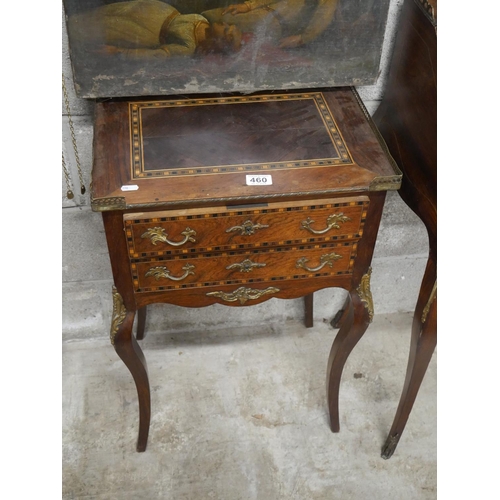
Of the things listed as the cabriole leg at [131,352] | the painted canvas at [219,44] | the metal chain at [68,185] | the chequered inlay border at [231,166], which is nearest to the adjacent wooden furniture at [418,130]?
the painted canvas at [219,44]

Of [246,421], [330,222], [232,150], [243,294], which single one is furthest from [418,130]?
[246,421]

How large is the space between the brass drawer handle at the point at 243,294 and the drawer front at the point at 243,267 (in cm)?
3

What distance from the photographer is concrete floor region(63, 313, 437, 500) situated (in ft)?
5.21

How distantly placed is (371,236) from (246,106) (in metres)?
0.43

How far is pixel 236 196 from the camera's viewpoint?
1.10 meters

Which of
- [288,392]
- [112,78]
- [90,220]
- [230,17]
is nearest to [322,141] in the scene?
[230,17]

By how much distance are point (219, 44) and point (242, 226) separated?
1.54 ft

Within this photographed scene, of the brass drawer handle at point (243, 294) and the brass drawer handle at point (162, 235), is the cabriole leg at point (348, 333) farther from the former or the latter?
the brass drawer handle at point (162, 235)

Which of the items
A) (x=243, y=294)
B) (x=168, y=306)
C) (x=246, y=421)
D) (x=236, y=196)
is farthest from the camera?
(x=168, y=306)

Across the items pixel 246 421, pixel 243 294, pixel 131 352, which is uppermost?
pixel 243 294

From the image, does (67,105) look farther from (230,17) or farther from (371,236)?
(371,236)

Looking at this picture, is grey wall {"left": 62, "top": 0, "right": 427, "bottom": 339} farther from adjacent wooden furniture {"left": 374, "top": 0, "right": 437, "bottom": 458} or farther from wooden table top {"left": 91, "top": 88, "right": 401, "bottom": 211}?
wooden table top {"left": 91, "top": 88, "right": 401, "bottom": 211}

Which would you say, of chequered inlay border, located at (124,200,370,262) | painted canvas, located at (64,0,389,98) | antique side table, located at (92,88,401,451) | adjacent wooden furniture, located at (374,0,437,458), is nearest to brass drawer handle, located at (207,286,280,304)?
antique side table, located at (92,88,401,451)

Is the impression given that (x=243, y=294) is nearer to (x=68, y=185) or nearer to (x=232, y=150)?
(x=232, y=150)
